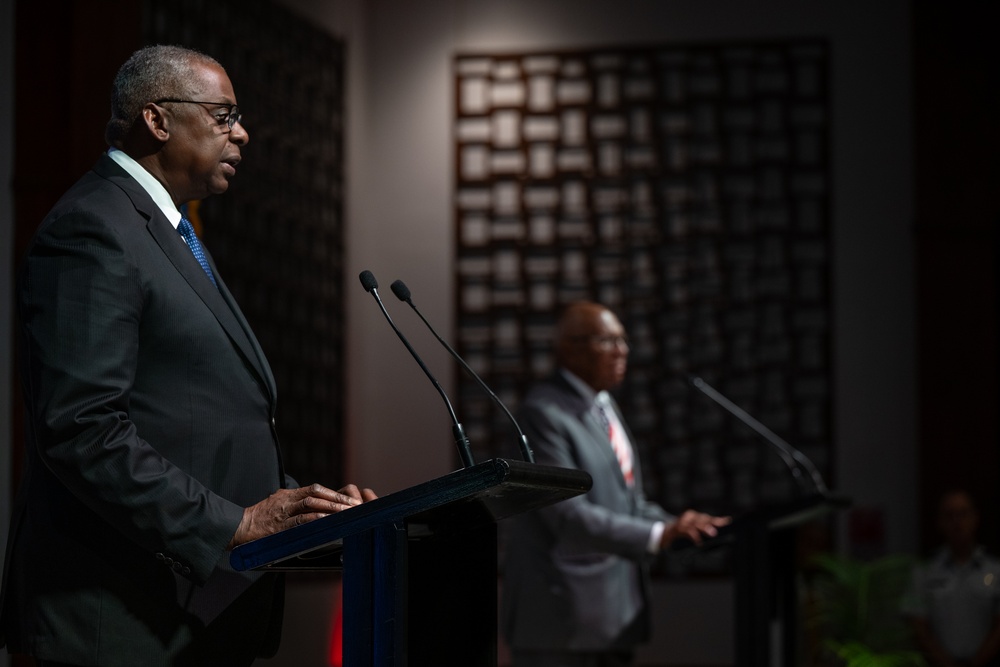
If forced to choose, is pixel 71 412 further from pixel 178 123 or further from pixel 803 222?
pixel 803 222

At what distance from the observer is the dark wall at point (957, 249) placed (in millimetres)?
7328

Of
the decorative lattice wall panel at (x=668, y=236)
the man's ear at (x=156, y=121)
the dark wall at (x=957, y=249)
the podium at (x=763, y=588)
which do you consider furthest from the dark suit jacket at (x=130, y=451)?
the dark wall at (x=957, y=249)

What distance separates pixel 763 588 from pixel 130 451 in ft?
8.46

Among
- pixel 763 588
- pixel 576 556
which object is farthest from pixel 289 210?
pixel 763 588

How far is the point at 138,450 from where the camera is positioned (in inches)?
78.7

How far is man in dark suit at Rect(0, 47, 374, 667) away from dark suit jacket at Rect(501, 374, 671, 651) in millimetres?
2139

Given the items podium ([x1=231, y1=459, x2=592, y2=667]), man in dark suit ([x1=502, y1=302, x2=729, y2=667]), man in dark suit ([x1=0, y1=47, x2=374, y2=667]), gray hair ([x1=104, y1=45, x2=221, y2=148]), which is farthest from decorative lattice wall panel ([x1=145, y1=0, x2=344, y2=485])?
podium ([x1=231, y1=459, x2=592, y2=667])

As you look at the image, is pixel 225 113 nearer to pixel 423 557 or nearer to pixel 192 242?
pixel 192 242

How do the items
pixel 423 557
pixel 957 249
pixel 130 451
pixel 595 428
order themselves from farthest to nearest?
1. pixel 957 249
2. pixel 595 428
3. pixel 423 557
4. pixel 130 451

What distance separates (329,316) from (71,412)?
203 inches

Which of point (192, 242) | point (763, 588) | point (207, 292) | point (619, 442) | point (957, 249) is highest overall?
point (957, 249)

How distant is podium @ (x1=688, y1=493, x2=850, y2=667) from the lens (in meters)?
4.06

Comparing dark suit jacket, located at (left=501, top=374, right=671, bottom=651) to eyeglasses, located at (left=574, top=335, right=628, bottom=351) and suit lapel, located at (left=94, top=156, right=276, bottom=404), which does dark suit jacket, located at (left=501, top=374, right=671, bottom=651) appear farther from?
suit lapel, located at (left=94, top=156, right=276, bottom=404)

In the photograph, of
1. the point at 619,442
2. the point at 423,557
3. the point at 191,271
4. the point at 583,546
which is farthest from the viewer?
the point at 619,442
